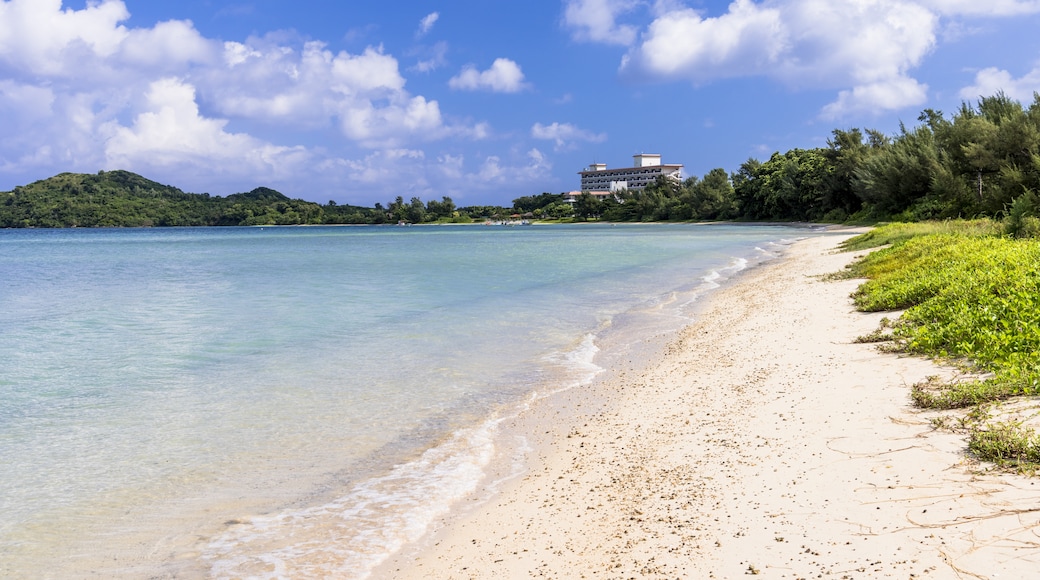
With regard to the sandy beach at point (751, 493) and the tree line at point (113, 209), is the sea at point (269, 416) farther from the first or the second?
the tree line at point (113, 209)

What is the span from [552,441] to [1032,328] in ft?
15.4

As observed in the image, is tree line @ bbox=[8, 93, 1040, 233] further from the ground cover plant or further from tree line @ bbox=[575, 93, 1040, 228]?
the ground cover plant

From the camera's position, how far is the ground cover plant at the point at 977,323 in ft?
16.8

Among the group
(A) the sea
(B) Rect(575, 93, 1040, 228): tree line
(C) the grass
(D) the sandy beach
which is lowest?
(A) the sea

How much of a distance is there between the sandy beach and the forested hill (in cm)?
19043

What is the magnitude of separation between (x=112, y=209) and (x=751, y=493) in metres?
196

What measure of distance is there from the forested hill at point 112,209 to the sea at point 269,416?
563 ft

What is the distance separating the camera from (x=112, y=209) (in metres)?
171

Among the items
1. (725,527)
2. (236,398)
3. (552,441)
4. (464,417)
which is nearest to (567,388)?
(464,417)

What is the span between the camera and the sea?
5.29 m

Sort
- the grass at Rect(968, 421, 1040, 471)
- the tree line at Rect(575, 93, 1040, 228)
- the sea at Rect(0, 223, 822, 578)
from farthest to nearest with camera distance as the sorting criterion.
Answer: the tree line at Rect(575, 93, 1040, 228)
the sea at Rect(0, 223, 822, 578)
the grass at Rect(968, 421, 1040, 471)

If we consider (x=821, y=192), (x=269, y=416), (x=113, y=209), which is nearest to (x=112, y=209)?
(x=113, y=209)

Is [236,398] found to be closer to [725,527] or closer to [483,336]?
[483,336]

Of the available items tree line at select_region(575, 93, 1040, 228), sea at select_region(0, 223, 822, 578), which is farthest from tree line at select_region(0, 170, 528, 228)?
sea at select_region(0, 223, 822, 578)
